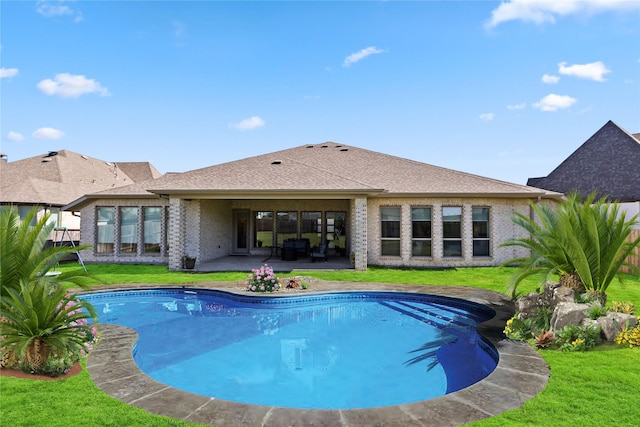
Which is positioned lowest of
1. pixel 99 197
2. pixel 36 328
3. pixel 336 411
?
pixel 336 411

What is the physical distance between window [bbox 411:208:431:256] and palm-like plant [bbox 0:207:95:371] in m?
14.1

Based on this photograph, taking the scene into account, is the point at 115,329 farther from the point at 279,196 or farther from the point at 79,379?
the point at 279,196

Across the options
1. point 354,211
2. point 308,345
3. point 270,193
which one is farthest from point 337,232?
point 308,345

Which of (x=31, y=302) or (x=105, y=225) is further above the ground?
(x=105, y=225)

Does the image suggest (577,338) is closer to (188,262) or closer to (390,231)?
(390,231)

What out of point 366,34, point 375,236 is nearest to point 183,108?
point 366,34

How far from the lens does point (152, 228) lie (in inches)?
729

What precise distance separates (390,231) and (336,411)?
44.5 feet

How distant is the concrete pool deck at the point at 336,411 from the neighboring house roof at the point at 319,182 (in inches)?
387

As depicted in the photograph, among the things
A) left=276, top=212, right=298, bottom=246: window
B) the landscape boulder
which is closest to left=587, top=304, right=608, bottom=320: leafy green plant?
the landscape boulder

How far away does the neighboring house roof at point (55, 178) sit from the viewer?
2169cm

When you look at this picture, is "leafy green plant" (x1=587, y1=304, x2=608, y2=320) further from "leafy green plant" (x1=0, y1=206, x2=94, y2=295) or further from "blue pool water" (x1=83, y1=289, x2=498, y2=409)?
"leafy green plant" (x1=0, y1=206, x2=94, y2=295)

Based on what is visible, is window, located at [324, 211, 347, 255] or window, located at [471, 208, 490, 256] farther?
window, located at [324, 211, 347, 255]

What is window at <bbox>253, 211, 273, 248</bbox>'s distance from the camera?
22594 mm
